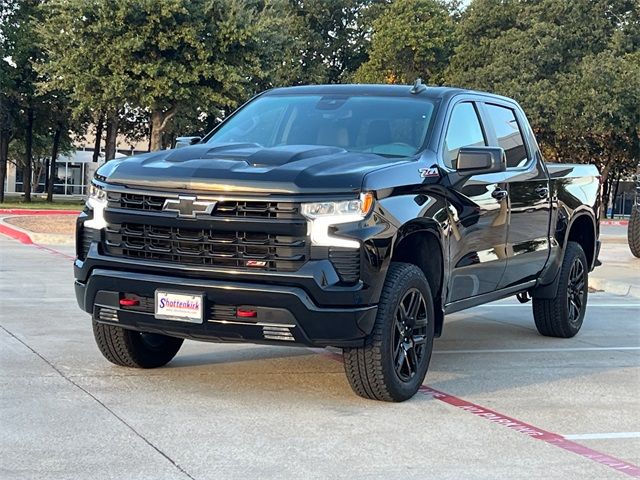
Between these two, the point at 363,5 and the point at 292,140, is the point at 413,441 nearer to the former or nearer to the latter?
the point at 292,140

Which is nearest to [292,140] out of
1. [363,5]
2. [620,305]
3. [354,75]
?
[620,305]

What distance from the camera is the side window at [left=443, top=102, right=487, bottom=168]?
23.6 feet

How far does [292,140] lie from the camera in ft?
23.7

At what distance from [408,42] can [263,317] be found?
153 ft

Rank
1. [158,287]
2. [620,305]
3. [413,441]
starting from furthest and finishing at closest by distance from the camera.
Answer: [620,305], [158,287], [413,441]

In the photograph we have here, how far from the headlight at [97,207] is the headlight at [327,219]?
137 centimetres

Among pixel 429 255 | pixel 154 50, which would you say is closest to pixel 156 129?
pixel 154 50

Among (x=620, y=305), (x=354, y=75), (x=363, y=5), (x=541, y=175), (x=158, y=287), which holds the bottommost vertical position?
(x=620, y=305)

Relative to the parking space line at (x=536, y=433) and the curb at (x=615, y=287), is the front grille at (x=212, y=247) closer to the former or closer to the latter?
the parking space line at (x=536, y=433)

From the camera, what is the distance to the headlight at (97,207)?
631 cm

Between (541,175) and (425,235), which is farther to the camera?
(541,175)

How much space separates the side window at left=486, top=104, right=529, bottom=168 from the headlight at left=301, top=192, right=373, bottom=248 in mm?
2791

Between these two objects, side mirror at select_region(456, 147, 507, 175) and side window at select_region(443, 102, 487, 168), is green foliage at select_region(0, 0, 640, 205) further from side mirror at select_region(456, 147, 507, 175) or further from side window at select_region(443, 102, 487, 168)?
side mirror at select_region(456, 147, 507, 175)

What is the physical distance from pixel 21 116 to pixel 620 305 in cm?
3989
